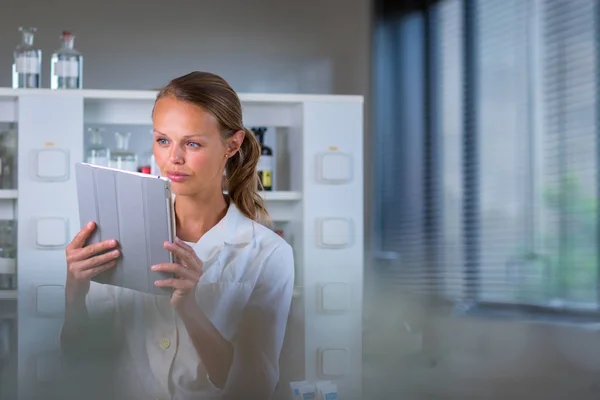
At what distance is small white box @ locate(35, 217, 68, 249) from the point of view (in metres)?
2.26

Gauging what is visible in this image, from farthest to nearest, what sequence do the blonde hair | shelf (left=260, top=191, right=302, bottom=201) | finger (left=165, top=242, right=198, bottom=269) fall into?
shelf (left=260, top=191, right=302, bottom=201) → the blonde hair → finger (left=165, top=242, right=198, bottom=269)

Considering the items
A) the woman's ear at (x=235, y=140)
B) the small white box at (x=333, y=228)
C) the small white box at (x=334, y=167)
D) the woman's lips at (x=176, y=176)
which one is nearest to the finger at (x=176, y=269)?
the woman's lips at (x=176, y=176)

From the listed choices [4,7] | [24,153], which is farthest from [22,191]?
[4,7]

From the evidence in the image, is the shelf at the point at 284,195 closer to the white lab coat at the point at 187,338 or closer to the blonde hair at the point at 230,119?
the blonde hair at the point at 230,119

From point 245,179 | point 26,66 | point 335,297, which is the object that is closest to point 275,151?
point 26,66

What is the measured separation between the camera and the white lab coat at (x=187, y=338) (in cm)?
28

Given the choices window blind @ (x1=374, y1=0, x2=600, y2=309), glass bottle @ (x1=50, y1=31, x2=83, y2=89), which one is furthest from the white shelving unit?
window blind @ (x1=374, y1=0, x2=600, y2=309)

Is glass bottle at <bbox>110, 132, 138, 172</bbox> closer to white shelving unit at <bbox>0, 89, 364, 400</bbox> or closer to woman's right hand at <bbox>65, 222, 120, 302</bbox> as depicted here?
white shelving unit at <bbox>0, 89, 364, 400</bbox>

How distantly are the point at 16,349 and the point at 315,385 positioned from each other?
0.37ft

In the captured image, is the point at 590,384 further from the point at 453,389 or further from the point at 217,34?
the point at 217,34

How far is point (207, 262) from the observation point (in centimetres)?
52

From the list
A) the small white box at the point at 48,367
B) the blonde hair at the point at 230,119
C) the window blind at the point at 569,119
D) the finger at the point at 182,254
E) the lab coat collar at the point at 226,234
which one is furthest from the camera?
the window blind at the point at 569,119

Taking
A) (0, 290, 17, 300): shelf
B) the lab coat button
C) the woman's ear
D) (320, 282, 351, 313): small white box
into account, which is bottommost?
the lab coat button

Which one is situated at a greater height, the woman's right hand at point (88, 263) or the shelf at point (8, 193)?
the shelf at point (8, 193)
